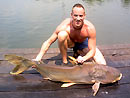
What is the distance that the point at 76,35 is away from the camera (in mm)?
3121

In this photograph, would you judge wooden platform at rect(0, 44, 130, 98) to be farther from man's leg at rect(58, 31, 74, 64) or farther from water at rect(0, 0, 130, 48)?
water at rect(0, 0, 130, 48)

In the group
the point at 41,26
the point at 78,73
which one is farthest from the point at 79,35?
the point at 41,26

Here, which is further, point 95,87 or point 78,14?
point 78,14

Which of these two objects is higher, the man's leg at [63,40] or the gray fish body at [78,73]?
the man's leg at [63,40]

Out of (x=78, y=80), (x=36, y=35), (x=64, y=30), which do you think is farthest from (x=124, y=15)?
(x=78, y=80)

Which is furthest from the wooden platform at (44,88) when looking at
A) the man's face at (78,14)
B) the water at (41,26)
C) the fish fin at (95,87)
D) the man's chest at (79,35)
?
the water at (41,26)

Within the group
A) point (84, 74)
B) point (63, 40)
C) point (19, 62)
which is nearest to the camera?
point (84, 74)

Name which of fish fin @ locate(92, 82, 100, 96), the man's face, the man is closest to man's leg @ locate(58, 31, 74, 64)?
the man

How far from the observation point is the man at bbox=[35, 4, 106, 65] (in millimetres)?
2754

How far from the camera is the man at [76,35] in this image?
2.75 metres

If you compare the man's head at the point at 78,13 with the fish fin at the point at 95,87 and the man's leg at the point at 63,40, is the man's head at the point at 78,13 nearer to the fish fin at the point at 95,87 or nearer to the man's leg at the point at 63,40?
the man's leg at the point at 63,40

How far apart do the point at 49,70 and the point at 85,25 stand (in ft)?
3.27

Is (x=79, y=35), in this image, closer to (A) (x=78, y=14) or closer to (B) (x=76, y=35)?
(B) (x=76, y=35)

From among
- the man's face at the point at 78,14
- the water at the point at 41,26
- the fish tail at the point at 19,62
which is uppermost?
the man's face at the point at 78,14
